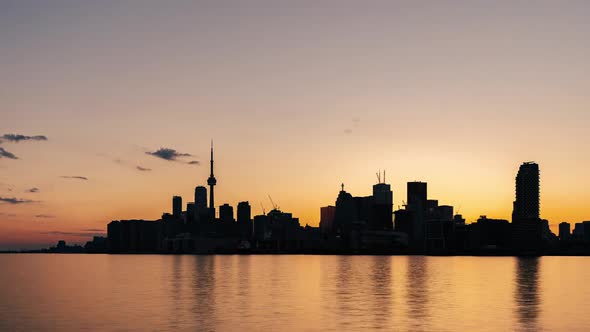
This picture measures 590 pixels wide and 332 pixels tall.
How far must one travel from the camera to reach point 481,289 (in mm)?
169750

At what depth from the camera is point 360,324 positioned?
95.8 m

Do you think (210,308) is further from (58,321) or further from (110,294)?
(110,294)

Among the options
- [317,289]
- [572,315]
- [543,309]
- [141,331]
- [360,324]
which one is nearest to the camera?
[141,331]

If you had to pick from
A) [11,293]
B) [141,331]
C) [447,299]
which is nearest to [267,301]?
[447,299]

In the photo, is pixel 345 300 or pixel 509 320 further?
pixel 345 300

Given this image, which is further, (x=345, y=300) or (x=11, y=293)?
(x=11, y=293)

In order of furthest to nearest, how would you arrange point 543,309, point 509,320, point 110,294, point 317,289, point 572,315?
point 317,289
point 110,294
point 543,309
point 572,315
point 509,320

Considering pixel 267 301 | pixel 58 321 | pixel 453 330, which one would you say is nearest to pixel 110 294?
pixel 267 301

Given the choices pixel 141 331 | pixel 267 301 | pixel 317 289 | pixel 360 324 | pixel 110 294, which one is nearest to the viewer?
pixel 141 331

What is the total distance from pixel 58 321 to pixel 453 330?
176 feet

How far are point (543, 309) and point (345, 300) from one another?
113 feet

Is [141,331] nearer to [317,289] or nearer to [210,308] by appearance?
[210,308]

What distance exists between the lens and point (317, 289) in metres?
167

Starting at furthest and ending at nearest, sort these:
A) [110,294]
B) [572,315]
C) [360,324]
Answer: [110,294] < [572,315] < [360,324]
